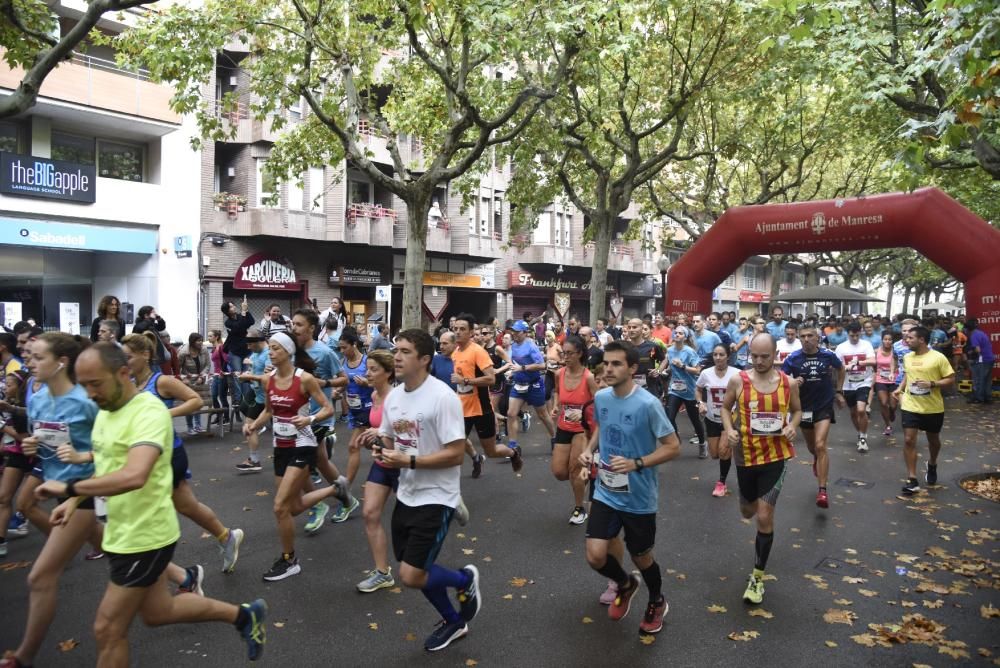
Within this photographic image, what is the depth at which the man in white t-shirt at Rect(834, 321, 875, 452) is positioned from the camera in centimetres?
1064

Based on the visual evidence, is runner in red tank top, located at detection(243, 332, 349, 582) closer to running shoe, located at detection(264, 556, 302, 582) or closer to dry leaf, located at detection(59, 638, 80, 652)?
running shoe, located at detection(264, 556, 302, 582)

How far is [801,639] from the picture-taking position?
441cm

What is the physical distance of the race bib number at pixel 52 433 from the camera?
4371mm

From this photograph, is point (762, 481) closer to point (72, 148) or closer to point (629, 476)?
point (629, 476)

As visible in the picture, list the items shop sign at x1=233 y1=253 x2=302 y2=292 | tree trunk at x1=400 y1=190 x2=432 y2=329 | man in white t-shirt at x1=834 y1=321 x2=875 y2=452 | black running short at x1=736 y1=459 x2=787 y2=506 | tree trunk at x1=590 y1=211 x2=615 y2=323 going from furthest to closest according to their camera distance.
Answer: shop sign at x1=233 y1=253 x2=302 y2=292 → tree trunk at x1=590 y1=211 x2=615 y2=323 → tree trunk at x1=400 y1=190 x2=432 y2=329 → man in white t-shirt at x1=834 y1=321 x2=875 y2=452 → black running short at x1=736 y1=459 x2=787 y2=506

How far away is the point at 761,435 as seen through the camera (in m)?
5.23

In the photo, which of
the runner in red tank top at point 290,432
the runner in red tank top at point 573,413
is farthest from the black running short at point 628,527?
the runner in red tank top at point 290,432

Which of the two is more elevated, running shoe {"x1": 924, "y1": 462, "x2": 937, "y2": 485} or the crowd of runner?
the crowd of runner

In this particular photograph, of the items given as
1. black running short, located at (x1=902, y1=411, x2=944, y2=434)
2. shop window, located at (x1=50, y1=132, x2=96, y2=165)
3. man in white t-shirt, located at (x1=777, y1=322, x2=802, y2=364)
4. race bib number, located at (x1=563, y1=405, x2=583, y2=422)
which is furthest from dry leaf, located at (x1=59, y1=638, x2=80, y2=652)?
shop window, located at (x1=50, y1=132, x2=96, y2=165)

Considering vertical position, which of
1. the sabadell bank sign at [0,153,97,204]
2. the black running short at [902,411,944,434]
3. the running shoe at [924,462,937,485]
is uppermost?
the sabadell bank sign at [0,153,97,204]

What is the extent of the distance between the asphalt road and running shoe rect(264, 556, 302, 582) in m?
0.07

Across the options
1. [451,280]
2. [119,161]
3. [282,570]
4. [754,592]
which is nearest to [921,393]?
[754,592]

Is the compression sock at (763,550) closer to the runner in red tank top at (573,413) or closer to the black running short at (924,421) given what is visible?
the runner in red tank top at (573,413)

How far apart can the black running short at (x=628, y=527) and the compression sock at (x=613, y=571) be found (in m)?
0.14
